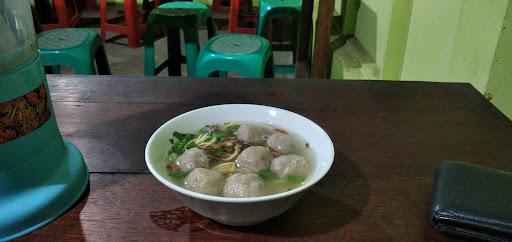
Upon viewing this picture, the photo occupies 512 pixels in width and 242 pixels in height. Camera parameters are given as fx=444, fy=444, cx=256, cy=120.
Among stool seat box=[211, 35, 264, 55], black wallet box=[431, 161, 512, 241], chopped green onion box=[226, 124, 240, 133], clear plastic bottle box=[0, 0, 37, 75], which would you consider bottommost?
stool seat box=[211, 35, 264, 55]

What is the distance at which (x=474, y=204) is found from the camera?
66cm

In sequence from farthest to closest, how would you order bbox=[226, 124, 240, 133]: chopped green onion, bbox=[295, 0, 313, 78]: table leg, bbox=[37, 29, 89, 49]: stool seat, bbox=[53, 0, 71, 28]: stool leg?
bbox=[53, 0, 71, 28]: stool leg
bbox=[295, 0, 313, 78]: table leg
bbox=[37, 29, 89, 49]: stool seat
bbox=[226, 124, 240, 133]: chopped green onion

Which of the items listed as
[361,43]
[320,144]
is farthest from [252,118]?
[361,43]

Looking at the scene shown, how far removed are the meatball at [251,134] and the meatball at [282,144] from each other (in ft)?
0.06

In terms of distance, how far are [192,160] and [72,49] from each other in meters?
1.50

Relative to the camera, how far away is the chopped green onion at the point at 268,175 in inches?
27.5

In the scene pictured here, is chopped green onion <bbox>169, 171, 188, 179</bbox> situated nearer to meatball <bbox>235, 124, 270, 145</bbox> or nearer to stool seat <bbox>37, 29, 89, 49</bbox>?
meatball <bbox>235, 124, 270, 145</bbox>

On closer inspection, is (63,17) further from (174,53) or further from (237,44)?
(237,44)

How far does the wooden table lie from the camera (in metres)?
0.70

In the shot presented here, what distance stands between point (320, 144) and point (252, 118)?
0.16 meters

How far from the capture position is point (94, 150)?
895mm

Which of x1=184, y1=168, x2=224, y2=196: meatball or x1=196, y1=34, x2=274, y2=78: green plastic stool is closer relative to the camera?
x1=184, y1=168, x2=224, y2=196: meatball

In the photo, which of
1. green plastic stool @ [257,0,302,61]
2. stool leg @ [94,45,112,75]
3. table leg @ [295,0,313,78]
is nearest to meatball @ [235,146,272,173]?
stool leg @ [94,45,112,75]

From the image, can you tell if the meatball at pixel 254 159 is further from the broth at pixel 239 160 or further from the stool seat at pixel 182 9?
the stool seat at pixel 182 9
